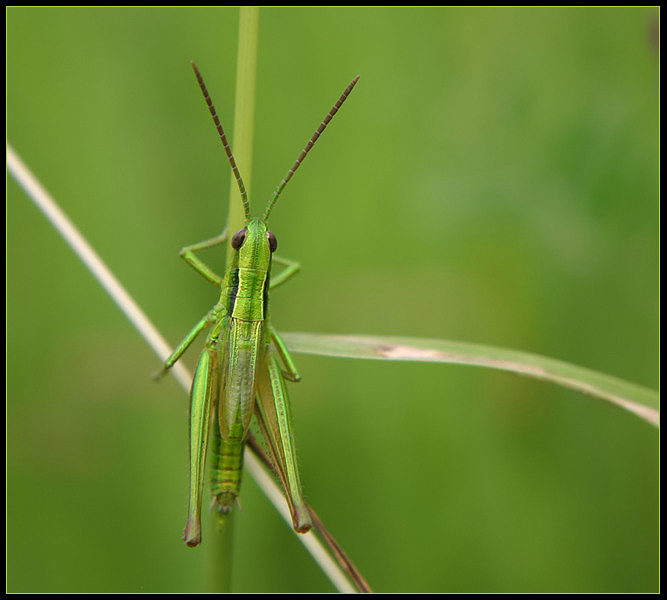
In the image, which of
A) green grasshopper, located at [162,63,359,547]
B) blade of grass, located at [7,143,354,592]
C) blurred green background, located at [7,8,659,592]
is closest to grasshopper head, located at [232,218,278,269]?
green grasshopper, located at [162,63,359,547]

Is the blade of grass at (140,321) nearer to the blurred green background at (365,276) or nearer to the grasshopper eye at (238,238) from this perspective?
the grasshopper eye at (238,238)

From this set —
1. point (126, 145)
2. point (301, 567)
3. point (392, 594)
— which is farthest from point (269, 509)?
point (126, 145)

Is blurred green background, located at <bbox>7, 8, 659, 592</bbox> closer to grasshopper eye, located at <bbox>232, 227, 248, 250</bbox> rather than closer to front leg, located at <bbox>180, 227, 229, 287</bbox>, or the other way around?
front leg, located at <bbox>180, 227, 229, 287</bbox>

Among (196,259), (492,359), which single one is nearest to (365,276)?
(196,259)

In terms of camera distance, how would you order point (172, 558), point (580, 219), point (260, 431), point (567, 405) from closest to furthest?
point (260, 431) < point (172, 558) < point (580, 219) < point (567, 405)

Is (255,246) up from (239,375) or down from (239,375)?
up

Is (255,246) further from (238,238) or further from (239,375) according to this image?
(239,375)

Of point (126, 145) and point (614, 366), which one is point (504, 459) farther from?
point (126, 145)
